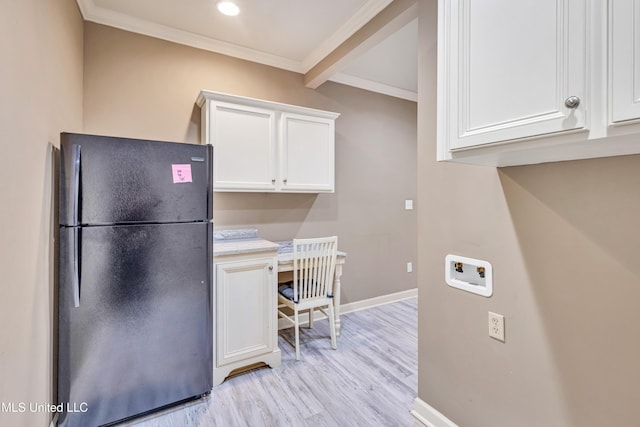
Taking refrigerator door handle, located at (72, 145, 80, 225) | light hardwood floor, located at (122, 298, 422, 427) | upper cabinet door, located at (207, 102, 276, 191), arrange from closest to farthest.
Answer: refrigerator door handle, located at (72, 145, 80, 225), light hardwood floor, located at (122, 298, 422, 427), upper cabinet door, located at (207, 102, 276, 191)

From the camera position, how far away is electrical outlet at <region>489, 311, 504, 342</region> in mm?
1343

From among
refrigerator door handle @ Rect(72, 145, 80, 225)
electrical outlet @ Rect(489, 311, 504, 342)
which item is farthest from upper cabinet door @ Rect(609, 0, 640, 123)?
refrigerator door handle @ Rect(72, 145, 80, 225)

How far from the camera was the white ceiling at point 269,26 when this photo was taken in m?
2.13

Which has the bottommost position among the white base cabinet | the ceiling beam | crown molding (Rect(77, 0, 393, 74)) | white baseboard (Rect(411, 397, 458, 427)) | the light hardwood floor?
the light hardwood floor

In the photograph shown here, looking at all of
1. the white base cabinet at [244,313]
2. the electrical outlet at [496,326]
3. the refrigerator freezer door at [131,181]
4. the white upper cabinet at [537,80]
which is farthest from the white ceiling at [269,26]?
the electrical outlet at [496,326]

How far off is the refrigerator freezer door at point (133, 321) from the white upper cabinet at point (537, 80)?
5.34 feet

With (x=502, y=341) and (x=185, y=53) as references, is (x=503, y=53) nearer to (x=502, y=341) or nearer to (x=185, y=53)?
(x=502, y=341)

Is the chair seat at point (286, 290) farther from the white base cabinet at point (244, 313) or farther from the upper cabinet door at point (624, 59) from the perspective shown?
the upper cabinet door at point (624, 59)

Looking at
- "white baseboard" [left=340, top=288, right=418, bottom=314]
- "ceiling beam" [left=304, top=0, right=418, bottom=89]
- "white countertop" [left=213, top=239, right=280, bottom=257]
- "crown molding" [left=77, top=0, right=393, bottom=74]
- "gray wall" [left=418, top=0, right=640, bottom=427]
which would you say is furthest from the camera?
"white baseboard" [left=340, top=288, right=418, bottom=314]

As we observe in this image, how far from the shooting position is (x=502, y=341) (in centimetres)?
134

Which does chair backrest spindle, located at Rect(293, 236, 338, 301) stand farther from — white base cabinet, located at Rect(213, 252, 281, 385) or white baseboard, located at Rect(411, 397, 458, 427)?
white baseboard, located at Rect(411, 397, 458, 427)

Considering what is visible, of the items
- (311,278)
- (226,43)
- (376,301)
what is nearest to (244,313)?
(311,278)

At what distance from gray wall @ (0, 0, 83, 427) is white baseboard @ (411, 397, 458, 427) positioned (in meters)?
1.94

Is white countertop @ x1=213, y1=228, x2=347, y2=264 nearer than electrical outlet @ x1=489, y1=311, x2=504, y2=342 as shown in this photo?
No
